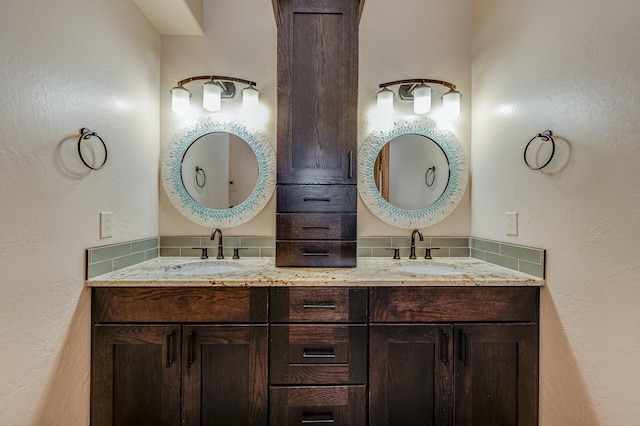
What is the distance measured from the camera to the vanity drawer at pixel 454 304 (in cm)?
136

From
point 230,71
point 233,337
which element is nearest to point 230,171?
point 230,71

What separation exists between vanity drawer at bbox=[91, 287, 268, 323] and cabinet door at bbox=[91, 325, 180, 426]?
0.16 ft

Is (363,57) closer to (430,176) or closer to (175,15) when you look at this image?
(430,176)

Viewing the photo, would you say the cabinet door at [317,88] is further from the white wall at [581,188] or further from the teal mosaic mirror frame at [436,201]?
the white wall at [581,188]

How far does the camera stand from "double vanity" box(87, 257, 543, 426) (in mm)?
1309

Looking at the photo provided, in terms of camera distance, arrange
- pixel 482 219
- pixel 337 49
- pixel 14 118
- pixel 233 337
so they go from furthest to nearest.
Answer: pixel 482 219, pixel 337 49, pixel 233 337, pixel 14 118

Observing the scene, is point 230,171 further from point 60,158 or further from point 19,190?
point 19,190

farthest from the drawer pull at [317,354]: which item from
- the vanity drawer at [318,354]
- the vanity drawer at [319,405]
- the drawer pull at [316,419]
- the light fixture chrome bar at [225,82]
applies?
the light fixture chrome bar at [225,82]

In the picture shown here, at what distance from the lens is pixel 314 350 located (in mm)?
1345

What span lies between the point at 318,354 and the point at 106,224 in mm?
1142

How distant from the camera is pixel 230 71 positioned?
192cm

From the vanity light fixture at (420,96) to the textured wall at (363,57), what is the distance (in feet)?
0.23

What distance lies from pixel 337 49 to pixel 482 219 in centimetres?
129

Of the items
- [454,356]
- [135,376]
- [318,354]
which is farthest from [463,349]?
[135,376]
